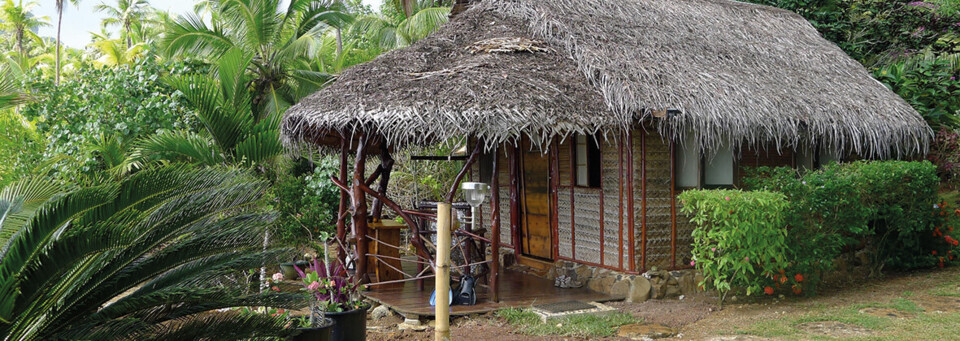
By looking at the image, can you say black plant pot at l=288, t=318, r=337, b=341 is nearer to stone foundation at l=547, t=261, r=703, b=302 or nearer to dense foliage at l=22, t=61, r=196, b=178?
stone foundation at l=547, t=261, r=703, b=302

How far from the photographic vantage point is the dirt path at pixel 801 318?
5.99m

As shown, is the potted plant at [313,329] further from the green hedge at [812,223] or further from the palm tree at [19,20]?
the palm tree at [19,20]

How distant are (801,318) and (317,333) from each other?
4214 mm

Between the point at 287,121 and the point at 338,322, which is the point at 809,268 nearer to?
the point at 338,322

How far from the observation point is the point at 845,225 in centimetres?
754

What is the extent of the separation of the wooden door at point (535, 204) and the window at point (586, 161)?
18.7 inches

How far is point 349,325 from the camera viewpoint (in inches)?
210

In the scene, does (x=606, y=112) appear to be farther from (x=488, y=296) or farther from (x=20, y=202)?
(x=20, y=202)

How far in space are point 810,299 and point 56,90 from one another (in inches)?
384

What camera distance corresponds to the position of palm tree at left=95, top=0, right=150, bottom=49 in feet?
115

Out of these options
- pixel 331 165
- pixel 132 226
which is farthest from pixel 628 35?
pixel 132 226

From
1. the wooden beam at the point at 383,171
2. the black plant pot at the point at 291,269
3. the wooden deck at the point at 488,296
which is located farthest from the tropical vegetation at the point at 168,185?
the wooden deck at the point at 488,296

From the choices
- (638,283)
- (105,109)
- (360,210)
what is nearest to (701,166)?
(638,283)

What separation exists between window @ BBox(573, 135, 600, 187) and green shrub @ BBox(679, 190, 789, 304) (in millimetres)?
1339
